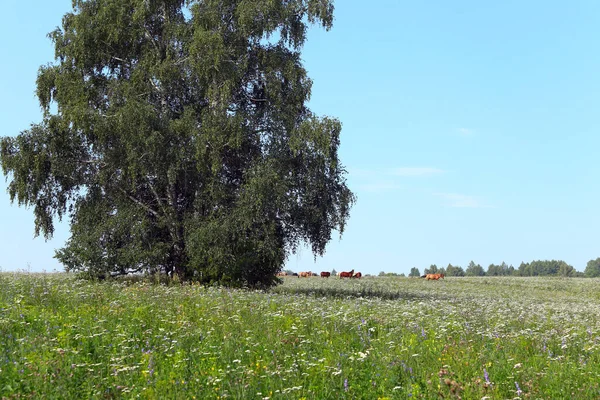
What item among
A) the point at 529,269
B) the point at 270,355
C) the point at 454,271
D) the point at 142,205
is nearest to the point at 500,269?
the point at 529,269

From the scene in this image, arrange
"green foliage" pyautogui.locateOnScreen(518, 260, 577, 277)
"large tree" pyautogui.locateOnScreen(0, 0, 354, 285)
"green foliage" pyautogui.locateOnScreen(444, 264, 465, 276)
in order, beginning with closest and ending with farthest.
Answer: "large tree" pyautogui.locateOnScreen(0, 0, 354, 285) < "green foliage" pyautogui.locateOnScreen(444, 264, 465, 276) < "green foliage" pyautogui.locateOnScreen(518, 260, 577, 277)

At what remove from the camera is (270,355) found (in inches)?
402

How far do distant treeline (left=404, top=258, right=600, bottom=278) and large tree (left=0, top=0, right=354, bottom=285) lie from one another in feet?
279

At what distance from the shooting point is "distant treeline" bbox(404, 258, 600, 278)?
11025cm

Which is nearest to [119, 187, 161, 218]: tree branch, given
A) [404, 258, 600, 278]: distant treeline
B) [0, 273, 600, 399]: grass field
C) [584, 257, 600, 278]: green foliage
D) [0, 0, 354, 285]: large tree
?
[0, 0, 354, 285]: large tree

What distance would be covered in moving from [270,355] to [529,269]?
149 metres

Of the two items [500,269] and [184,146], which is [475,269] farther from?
[184,146]

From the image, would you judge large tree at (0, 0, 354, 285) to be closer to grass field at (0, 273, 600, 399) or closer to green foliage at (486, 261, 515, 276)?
grass field at (0, 273, 600, 399)

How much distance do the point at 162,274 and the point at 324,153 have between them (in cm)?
850

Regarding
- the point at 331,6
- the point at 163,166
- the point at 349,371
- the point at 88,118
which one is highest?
the point at 331,6

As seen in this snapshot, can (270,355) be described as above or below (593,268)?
below

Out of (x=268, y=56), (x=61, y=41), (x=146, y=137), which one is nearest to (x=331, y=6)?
(x=268, y=56)

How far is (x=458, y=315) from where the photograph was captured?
53.4 ft

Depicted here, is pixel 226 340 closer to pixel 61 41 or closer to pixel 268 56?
pixel 268 56
